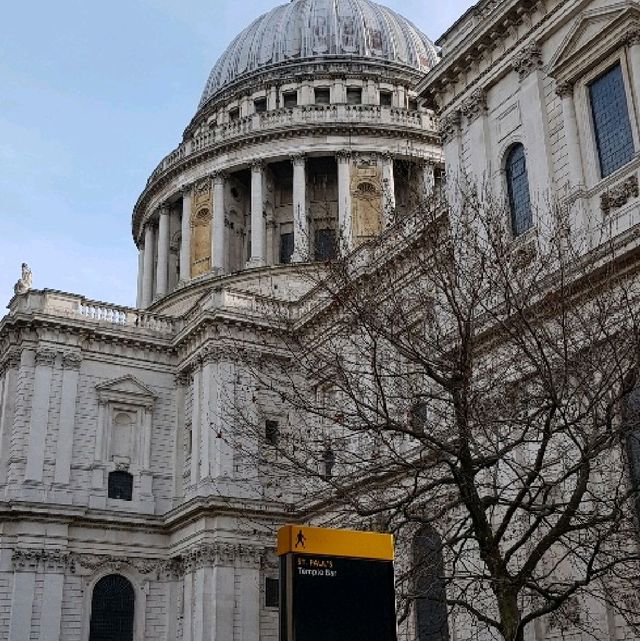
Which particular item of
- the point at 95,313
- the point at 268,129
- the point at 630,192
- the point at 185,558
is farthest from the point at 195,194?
the point at 630,192

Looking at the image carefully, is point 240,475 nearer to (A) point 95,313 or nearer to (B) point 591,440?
(A) point 95,313

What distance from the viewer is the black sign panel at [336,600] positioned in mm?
8406

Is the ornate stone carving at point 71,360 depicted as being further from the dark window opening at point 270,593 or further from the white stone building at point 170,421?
the dark window opening at point 270,593

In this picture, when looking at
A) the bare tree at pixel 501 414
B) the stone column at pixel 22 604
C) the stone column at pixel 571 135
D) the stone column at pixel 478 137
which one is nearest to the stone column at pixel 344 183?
the stone column at pixel 478 137

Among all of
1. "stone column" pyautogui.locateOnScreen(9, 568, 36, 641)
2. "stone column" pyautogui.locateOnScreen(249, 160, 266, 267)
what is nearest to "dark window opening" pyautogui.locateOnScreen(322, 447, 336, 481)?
"stone column" pyautogui.locateOnScreen(9, 568, 36, 641)

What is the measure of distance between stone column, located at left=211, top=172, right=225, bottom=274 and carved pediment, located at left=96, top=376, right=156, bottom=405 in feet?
33.1

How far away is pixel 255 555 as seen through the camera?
33156 millimetres

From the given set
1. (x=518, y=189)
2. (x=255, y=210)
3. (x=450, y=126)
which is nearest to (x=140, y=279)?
(x=255, y=210)

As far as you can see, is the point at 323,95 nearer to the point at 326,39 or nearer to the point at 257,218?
the point at 326,39

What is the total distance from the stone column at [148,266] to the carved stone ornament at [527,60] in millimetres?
31288

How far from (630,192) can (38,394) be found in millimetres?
22763

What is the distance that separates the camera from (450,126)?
26.2 m

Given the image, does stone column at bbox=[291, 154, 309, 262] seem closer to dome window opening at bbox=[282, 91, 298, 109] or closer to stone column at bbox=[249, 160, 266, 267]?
stone column at bbox=[249, 160, 266, 267]

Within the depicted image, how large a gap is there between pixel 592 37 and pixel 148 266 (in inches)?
1380
